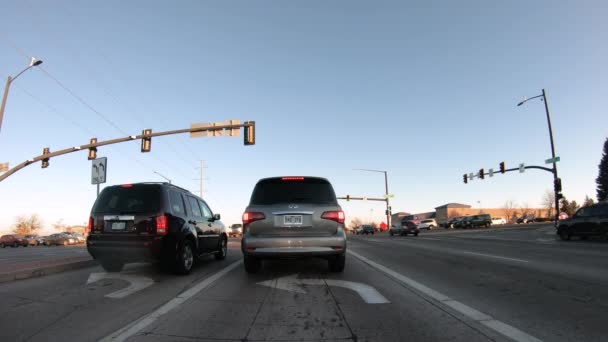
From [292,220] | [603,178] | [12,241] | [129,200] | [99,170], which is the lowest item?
[12,241]

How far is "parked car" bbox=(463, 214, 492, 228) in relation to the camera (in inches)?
1935

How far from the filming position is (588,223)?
1800 centimetres

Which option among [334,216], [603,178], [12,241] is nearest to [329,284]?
[334,216]

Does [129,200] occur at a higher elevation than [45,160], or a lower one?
lower

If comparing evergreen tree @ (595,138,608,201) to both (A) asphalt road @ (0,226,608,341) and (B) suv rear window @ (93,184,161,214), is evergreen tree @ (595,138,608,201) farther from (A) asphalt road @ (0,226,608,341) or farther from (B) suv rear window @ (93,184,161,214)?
(B) suv rear window @ (93,184,161,214)

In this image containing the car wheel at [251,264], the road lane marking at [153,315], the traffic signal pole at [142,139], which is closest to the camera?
the road lane marking at [153,315]

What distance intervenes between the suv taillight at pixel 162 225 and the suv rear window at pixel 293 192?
1751mm

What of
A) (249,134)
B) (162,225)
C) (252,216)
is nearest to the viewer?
(252,216)

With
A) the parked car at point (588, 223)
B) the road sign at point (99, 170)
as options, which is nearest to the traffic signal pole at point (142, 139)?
the road sign at point (99, 170)

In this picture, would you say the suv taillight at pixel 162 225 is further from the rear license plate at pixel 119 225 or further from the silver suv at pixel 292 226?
the silver suv at pixel 292 226

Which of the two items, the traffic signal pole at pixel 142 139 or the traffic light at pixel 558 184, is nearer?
the traffic signal pole at pixel 142 139

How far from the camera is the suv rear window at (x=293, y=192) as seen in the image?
23.7ft

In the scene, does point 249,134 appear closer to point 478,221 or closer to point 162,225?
point 162,225

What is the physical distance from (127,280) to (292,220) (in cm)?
345
